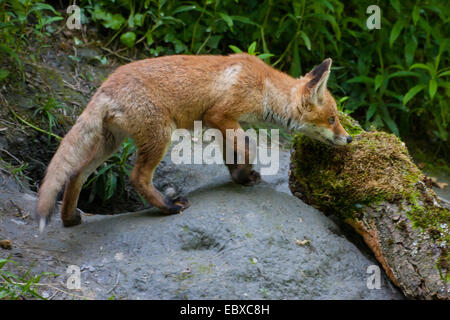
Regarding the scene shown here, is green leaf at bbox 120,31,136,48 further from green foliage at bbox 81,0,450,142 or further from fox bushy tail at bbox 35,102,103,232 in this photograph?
fox bushy tail at bbox 35,102,103,232

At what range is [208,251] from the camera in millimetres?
4750

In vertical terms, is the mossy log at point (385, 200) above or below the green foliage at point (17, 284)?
above

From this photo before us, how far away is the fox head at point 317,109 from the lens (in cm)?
541

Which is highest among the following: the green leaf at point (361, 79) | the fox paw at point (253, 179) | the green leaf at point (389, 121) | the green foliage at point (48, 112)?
the green leaf at point (361, 79)

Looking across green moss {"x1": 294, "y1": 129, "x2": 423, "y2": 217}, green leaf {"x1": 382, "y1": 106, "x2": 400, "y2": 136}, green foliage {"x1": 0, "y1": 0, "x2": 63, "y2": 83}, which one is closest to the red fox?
green moss {"x1": 294, "y1": 129, "x2": 423, "y2": 217}

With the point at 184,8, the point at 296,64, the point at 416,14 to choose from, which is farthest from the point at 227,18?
the point at 416,14

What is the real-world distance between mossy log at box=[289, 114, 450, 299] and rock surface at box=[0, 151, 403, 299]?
238 millimetres

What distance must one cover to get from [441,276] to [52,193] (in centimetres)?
364

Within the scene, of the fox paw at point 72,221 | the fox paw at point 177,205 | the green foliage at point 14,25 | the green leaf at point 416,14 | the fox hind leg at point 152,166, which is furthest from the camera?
the green leaf at point 416,14

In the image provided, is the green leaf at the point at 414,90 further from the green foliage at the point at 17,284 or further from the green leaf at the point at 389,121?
the green foliage at the point at 17,284

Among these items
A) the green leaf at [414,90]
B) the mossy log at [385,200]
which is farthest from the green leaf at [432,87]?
the mossy log at [385,200]

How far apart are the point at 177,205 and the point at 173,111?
1.02 m

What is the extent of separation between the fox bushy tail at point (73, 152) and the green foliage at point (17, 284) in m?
0.66

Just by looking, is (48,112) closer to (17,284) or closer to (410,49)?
(17,284)
